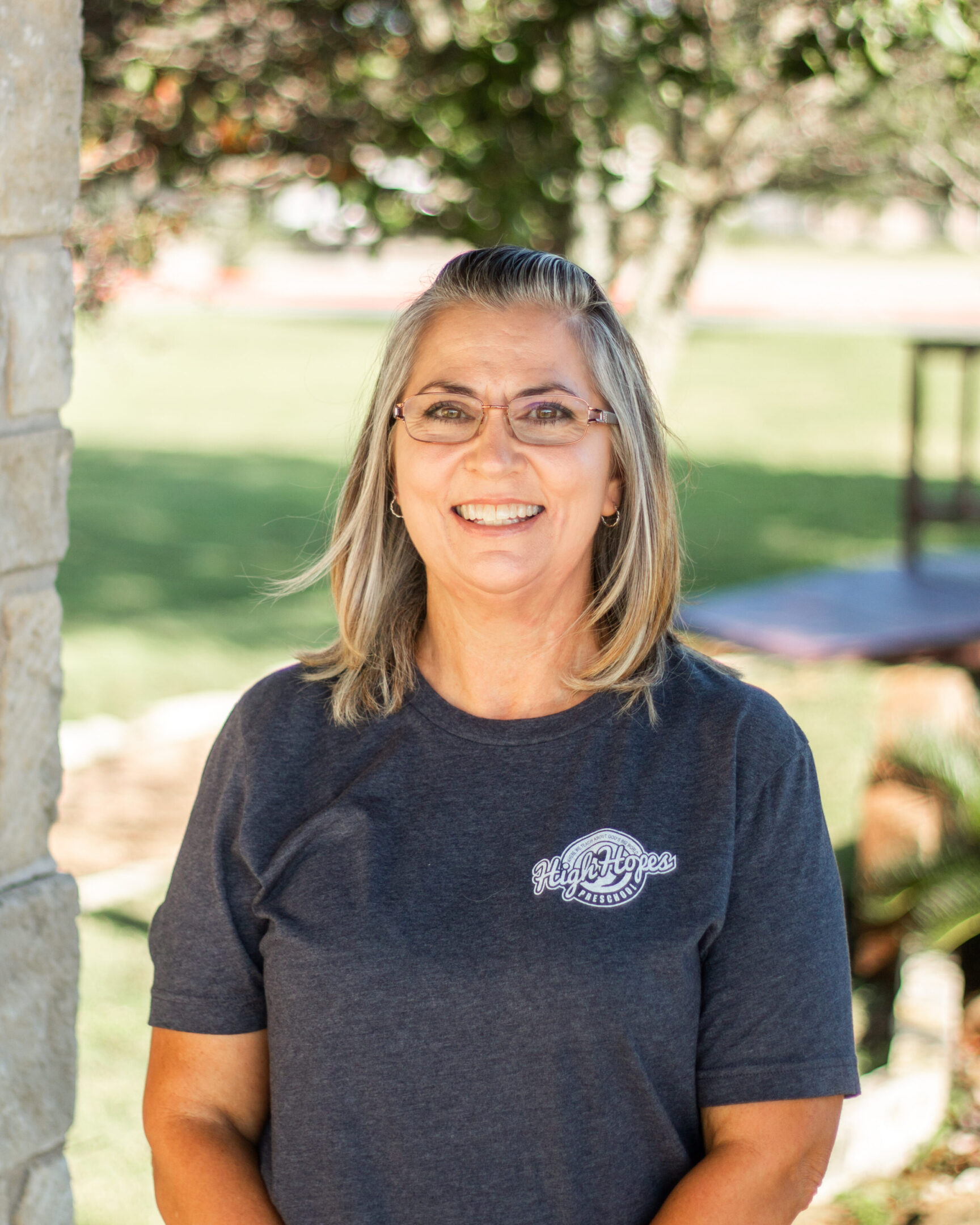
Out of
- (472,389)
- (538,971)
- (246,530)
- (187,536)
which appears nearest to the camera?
(538,971)

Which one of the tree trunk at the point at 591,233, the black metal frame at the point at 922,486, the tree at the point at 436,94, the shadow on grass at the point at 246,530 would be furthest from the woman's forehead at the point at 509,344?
the black metal frame at the point at 922,486

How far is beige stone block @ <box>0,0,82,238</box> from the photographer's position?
180cm

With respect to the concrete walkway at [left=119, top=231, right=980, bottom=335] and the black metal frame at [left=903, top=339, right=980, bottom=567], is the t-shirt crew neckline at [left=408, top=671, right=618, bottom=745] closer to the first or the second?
the black metal frame at [left=903, top=339, right=980, bottom=567]

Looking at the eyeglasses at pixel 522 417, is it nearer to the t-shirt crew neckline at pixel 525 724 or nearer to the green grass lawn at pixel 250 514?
the green grass lawn at pixel 250 514

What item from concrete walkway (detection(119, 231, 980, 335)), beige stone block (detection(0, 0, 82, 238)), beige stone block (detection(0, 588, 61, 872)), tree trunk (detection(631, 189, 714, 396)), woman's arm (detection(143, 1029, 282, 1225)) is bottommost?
woman's arm (detection(143, 1029, 282, 1225))

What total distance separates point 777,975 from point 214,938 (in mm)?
715

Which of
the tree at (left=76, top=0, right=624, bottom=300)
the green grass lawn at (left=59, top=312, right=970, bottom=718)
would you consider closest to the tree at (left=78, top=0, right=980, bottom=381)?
the tree at (left=76, top=0, right=624, bottom=300)

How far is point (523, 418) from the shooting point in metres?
1.89

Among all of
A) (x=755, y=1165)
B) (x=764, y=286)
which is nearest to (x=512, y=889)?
(x=755, y=1165)

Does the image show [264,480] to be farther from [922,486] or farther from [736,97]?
[736,97]

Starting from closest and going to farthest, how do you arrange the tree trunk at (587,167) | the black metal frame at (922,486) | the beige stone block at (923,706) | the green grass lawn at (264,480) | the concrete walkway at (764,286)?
the tree trunk at (587,167)
the beige stone block at (923,706)
the black metal frame at (922,486)
the green grass lawn at (264,480)
the concrete walkway at (764,286)

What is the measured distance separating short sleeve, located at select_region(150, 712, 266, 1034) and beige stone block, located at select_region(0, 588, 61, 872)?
239mm

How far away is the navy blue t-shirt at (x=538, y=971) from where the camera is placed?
1.70m

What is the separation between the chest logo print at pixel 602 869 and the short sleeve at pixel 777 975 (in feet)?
0.36
